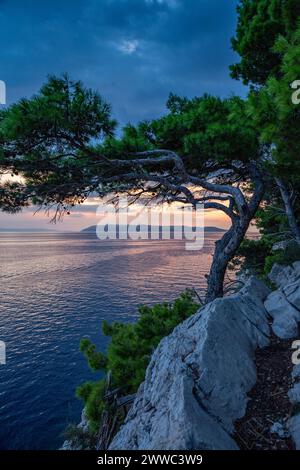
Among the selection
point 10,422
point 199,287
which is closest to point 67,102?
point 10,422

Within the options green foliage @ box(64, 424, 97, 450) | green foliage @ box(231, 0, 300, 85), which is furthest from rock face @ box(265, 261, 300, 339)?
green foliage @ box(64, 424, 97, 450)

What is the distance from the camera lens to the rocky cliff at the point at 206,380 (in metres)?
3.11

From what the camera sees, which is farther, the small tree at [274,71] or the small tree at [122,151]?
the small tree at [122,151]

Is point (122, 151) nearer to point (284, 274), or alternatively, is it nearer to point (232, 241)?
point (232, 241)

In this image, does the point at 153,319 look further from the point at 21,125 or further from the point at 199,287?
the point at 199,287

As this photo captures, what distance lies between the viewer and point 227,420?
349 centimetres

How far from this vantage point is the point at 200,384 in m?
3.75

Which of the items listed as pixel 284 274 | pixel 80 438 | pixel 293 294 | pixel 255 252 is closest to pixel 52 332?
pixel 80 438

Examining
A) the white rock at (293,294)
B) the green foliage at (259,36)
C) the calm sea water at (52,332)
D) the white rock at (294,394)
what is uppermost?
the green foliage at (259,36)

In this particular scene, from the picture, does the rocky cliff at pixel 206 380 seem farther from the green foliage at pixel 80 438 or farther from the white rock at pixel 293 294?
the green foliage at pixel 80 438

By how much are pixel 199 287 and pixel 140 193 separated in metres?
35.3

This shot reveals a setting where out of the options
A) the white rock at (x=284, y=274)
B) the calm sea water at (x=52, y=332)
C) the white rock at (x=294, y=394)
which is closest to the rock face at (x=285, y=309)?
the white rock at (x=284, y=274)

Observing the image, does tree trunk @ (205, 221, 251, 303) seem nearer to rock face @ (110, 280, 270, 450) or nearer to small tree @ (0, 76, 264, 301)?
small tree @ (0, 76, 264, 301)

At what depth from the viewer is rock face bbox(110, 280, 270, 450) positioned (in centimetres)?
308
